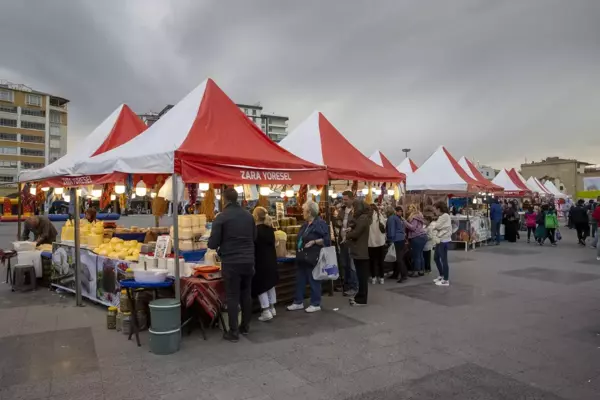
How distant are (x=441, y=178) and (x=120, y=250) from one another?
13.1m

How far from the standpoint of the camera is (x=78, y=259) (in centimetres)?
749

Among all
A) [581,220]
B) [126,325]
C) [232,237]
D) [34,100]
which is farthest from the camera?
[34,100]

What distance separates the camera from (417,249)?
33.7 ft

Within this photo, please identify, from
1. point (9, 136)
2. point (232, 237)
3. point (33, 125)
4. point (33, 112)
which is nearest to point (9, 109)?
point (33, 112)

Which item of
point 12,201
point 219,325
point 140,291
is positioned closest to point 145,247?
point 140,291

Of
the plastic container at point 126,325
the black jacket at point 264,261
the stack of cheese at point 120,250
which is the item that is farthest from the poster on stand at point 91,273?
the black jacket at point 264,261

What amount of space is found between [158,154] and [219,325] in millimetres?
2610

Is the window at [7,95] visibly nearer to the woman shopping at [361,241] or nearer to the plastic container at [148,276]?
the plastic container at [148,276]

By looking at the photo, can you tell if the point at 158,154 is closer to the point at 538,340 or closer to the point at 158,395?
the point at 158,395

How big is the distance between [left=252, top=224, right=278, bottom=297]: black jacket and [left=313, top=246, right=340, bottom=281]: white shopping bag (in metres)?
0.92

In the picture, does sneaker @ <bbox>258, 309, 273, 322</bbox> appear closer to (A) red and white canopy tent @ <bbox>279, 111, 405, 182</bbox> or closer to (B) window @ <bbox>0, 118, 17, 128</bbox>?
(A) red and white canopy tent @ <bbox>279, 111, 405, 182</bbox>

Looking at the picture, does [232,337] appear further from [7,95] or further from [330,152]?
[7,95]

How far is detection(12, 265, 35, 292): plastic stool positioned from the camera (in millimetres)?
8633

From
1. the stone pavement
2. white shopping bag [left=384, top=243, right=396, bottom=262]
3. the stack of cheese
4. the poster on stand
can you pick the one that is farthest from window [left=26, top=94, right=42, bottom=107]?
white shopping bag [left=384, top=243, right=396, bottom=262]
